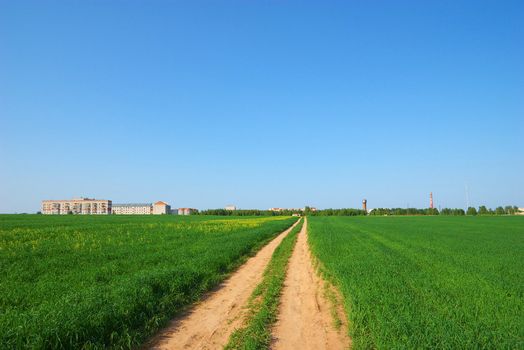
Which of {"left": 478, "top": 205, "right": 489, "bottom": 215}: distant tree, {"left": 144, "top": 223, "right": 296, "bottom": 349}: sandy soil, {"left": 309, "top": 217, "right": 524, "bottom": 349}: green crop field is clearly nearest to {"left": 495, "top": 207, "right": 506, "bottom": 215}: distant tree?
{"left": 478, "top": 205, "right": 489, "bottom": 215}: distant tree

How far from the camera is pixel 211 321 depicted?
8.34 meters

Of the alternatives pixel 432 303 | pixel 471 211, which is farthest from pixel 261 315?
pixel 471 211

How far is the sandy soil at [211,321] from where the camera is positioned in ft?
23.0

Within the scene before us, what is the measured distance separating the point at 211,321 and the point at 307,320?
96.5 inches

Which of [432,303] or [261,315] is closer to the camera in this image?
[261,315]

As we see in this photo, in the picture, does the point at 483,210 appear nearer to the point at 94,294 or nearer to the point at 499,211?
the point at 499,211

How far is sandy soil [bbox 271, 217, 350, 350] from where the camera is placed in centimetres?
695

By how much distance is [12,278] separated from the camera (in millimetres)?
11328

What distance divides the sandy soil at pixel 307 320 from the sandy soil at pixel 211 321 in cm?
116

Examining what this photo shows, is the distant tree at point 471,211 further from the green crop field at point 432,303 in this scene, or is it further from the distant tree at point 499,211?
the green crop field at point 432,303

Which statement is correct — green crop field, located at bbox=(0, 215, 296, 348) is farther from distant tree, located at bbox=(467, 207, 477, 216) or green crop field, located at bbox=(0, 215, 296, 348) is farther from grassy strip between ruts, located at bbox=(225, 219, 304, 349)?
distant tree, located at bbox=(467, 207, 477, 216)

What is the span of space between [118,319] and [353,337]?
5303 mm

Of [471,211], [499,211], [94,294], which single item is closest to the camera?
[94,294]

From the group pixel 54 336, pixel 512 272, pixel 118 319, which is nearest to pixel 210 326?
pixel 118 319
